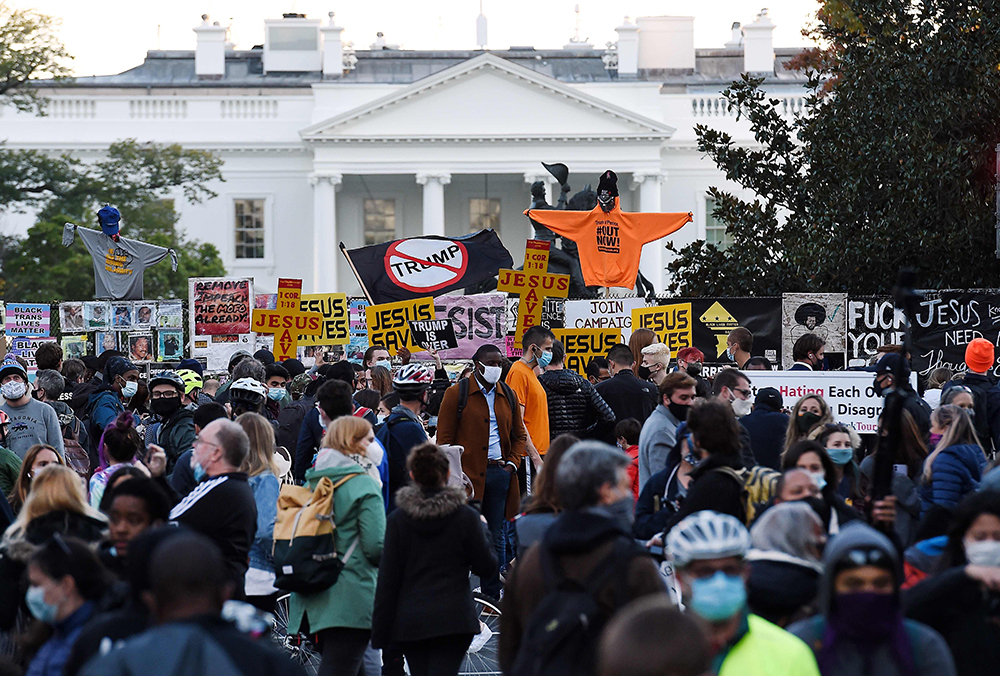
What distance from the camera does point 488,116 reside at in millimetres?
46406

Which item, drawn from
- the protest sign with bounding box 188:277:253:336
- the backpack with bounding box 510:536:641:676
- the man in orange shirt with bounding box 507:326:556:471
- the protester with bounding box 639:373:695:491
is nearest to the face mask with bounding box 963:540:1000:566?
the backpack with bounding box 510:536:641:676

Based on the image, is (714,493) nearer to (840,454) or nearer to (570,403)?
(840,454)

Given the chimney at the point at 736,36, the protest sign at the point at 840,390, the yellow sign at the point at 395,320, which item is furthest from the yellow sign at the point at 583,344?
the chimney at the point at 736,36

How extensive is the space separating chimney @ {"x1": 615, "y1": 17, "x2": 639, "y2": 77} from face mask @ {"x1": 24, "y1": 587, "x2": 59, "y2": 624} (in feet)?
163

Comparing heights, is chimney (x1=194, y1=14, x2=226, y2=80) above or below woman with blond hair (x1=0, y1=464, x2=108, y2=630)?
above

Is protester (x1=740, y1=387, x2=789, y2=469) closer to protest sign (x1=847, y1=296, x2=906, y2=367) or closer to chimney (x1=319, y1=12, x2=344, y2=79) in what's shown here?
protest sign (x1=847, y1=296, x2=906, y2=367)

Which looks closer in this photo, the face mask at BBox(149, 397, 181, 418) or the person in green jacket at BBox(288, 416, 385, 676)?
the person in green jacket at BBox(288, 416, 385, 676)

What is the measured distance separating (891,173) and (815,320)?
356 centimetres

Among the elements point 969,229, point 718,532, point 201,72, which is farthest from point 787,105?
point 718,532

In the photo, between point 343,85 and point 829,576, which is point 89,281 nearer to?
point 343,85

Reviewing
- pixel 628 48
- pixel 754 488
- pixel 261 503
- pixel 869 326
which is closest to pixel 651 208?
pixel 628 48

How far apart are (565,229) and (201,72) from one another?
40296mm

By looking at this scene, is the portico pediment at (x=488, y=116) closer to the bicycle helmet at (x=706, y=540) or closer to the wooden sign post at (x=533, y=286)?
the wooden sign post at (x=533, y=286)

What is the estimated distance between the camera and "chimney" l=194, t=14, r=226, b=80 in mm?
51312
